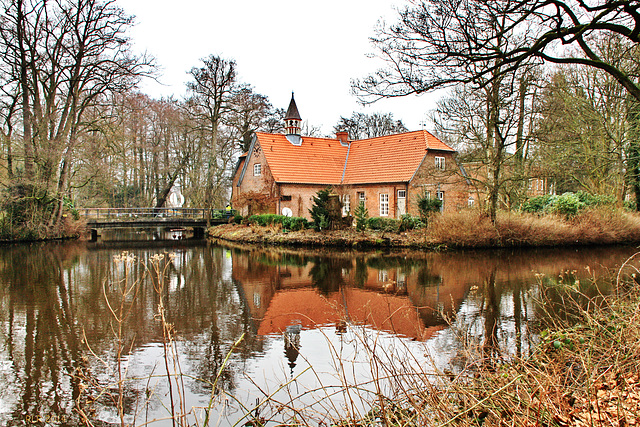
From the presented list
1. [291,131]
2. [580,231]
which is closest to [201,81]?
[291,131]

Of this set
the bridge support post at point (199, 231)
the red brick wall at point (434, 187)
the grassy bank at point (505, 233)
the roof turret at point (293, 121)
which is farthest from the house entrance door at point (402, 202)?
the bridge support post at point (199, 231)

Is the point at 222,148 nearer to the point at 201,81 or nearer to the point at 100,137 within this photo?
the point at 201,81

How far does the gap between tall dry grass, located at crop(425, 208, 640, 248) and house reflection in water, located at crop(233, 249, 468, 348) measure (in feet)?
10.8

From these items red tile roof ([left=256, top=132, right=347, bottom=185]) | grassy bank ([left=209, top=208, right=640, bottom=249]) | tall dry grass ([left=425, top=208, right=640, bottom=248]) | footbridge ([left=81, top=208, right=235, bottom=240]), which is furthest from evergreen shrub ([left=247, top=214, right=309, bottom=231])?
tall dry grass ([left=425, top=208, right=640, bottom=248])

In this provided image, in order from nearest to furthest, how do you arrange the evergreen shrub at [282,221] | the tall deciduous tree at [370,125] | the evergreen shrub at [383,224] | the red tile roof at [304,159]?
1. the evergreen shrub at [383,224]
2. the evergreen shrub at [282,221]
3. the red tile roof at [304,159]
4. the tall deciduous tree at [370,125]

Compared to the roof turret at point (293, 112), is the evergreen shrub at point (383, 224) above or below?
below

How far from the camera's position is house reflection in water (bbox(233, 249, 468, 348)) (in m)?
8.01

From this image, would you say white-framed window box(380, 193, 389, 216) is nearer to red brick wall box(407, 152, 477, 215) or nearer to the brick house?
the brick house

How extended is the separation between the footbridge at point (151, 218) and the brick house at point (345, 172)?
2.45 metres

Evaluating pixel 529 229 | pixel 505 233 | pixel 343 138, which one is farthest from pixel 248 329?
pixel 343 138

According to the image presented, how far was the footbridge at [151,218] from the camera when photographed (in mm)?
29334

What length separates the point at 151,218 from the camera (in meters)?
30.7

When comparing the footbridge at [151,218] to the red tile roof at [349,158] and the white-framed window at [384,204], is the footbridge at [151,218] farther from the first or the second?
the white-framed window at [384,204]

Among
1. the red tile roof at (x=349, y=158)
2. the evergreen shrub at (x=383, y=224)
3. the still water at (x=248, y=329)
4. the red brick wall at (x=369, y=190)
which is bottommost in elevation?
the still water at (x=248, y=329)
